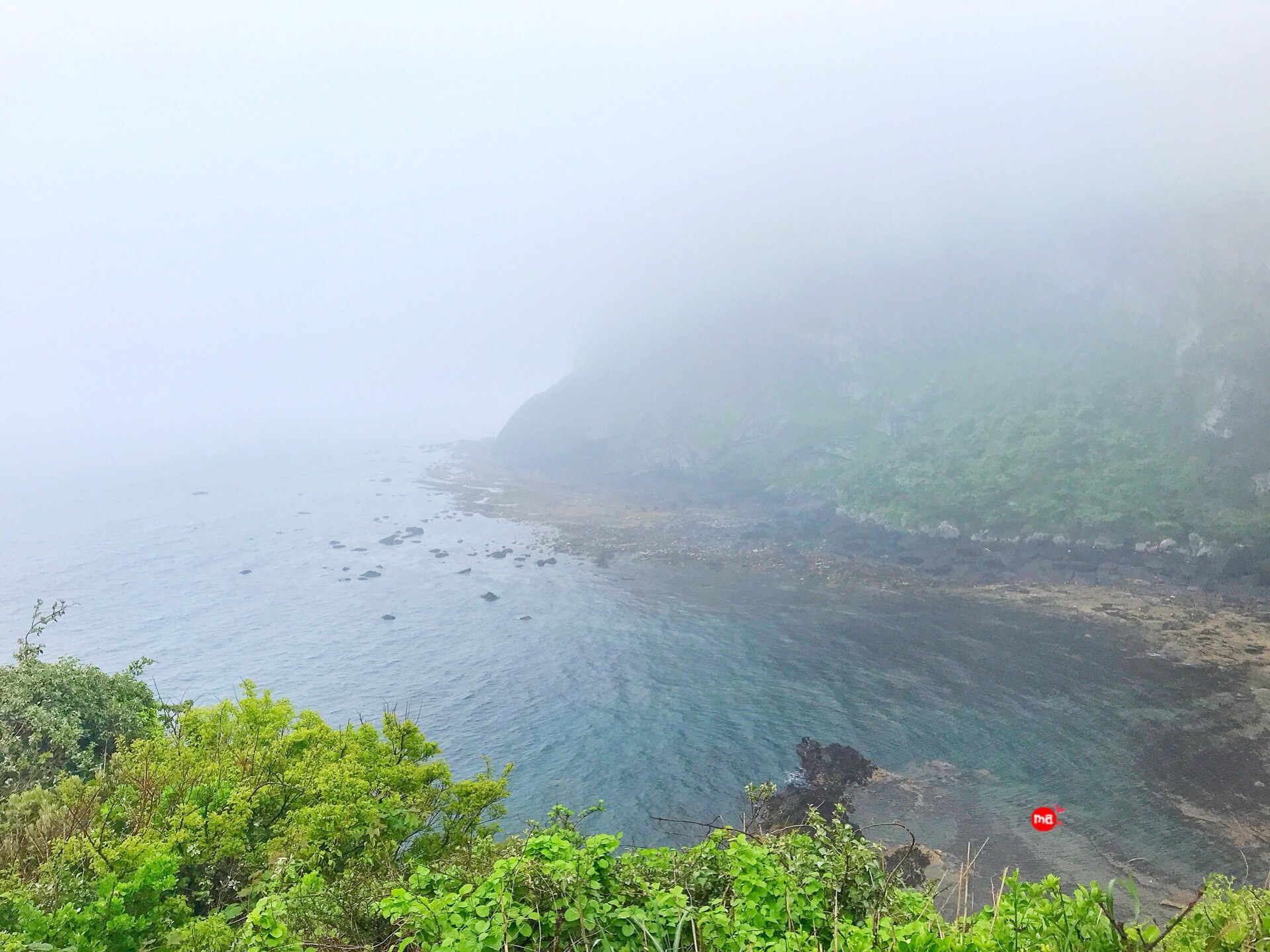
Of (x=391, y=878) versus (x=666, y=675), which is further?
(x=666, y=675)

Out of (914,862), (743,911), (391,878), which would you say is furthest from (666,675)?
(743,911)

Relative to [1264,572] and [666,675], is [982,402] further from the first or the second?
[666,675]

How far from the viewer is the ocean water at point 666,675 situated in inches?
1366

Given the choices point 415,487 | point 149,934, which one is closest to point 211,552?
point 415,487

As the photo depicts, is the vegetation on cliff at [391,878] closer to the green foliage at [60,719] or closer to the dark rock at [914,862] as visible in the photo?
the green foliage at [60,719]

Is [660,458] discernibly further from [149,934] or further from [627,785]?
[149,934]

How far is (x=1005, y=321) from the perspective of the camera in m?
122

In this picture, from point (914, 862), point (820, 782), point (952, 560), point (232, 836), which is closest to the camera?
point (232, 836)

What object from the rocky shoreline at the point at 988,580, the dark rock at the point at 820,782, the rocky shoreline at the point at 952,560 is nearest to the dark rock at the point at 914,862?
the rocky shoreline at the point at 988,580

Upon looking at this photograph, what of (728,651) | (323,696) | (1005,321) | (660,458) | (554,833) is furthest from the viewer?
(660,458)

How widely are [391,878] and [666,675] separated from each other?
44714 mm

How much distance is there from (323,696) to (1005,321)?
13346 centimetres

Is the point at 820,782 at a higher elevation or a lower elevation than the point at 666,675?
lower

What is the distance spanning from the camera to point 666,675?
52.5 m
